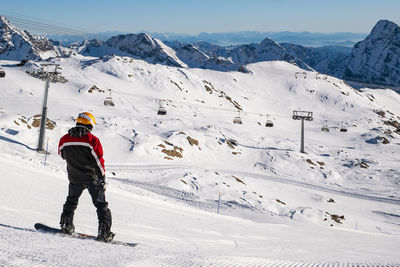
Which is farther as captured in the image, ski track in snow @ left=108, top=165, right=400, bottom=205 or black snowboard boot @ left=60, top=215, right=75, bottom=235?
ski track in snow @ left=108, top=165, right=400, bottom=205

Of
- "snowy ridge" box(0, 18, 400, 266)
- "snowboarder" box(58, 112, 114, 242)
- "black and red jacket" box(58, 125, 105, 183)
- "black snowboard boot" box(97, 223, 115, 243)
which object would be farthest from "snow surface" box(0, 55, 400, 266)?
"black and red jacket" box(58, 125, 105, 183)

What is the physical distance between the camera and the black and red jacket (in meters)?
6.23

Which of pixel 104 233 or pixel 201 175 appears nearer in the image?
pixel 104 233

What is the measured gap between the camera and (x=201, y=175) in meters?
29.4

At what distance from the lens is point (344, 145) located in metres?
65.8

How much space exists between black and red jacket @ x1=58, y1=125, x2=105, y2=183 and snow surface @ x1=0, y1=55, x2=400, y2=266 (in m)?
1.12

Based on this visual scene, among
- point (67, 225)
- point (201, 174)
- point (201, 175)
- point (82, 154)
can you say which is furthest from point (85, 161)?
point (201, 174)

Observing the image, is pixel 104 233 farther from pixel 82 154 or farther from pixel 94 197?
pixel 82 154

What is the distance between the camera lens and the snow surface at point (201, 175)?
7738 mm

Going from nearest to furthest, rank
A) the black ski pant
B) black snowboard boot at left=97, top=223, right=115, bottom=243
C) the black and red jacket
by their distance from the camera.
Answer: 1. the black and red jacket
2. the black ski pant
3. black snowboard boot at left=97, top=223, right=115, bottom=243

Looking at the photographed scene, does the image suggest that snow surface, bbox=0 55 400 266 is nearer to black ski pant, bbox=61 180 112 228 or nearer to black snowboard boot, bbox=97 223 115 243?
black snowboard boot, bbox=97 223 115 243

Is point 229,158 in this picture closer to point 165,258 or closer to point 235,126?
point 235,126

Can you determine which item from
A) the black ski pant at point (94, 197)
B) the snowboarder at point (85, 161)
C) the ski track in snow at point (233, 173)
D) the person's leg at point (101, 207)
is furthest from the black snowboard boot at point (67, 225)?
the ski track in snow at point (233, 173)

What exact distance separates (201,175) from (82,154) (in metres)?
23.4
